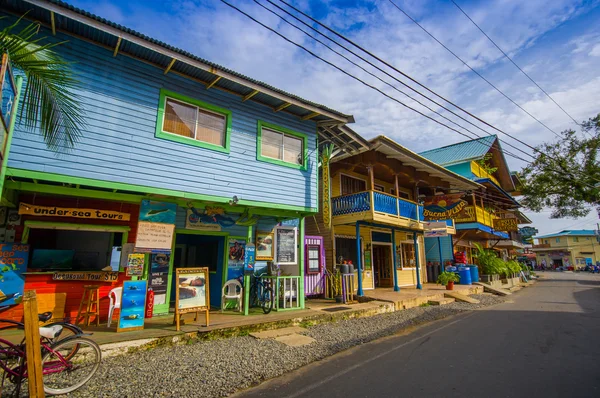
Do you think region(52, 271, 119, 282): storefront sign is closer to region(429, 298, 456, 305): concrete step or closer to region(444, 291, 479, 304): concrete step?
region(429, 298, 456, 305): concrete step

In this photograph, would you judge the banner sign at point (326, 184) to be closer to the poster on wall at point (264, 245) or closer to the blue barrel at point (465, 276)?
the poster on wall at point (264, 245)

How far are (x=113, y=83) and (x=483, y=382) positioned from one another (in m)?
9.07

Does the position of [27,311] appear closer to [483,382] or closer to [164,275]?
[164,275]

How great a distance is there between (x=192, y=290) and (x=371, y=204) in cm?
756

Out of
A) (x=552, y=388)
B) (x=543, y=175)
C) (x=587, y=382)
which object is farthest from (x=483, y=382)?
(x=543, y=175)

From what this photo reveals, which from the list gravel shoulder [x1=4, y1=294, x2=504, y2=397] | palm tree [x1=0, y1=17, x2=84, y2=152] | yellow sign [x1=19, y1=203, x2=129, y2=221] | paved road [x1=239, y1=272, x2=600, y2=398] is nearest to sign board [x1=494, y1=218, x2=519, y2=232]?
paved road [x1=239, y1=272, x2=600, y2=398]

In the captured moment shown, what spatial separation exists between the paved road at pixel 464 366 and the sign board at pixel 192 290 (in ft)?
9.71

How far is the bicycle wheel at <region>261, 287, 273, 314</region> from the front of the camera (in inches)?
346

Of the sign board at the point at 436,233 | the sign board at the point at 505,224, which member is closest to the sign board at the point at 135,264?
the sign board at the point at 436,233

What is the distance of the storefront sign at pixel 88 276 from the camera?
6.98m

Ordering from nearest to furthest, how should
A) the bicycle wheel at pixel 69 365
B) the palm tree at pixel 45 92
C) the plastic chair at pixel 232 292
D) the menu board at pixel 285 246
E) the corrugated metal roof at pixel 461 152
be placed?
the bicycle wheel at pixel 69 365 → the palm tree at pixel 45 92 → the plastic chair at pixel 232 292 → the menu board at pixel 285 246 → the corrugated metal roof at pixel 461 152

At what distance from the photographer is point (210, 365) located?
17.0ft

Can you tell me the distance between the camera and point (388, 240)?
54.4ft

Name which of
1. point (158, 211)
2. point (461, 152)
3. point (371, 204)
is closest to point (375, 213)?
point (371, 204)
